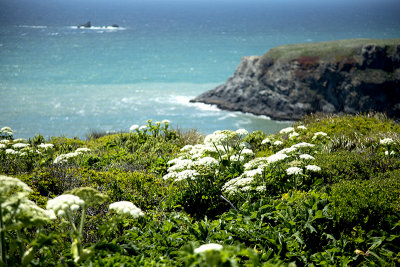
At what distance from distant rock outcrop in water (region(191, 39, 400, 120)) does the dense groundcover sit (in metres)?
35.0

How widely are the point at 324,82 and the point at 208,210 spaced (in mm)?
40789

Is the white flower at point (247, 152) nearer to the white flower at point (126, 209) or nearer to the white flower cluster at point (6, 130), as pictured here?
the white flower at point (126, 209)

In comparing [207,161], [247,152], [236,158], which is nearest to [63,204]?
[207,161]

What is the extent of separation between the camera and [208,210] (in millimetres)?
7176

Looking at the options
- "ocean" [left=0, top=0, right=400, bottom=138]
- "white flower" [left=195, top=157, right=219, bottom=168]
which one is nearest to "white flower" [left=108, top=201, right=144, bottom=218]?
"white flower" [left=195, top=157, right=219, bottom=168]

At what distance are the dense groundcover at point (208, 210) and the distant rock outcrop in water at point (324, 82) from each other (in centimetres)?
3500

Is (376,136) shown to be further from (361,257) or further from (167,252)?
(167,252)

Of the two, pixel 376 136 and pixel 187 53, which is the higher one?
pixel 187 53

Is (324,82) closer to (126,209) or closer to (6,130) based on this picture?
(6,130)

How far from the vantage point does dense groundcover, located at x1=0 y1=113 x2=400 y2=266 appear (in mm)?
4004

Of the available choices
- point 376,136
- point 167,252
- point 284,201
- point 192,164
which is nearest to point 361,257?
point 284,201

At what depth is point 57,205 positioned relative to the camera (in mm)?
3820

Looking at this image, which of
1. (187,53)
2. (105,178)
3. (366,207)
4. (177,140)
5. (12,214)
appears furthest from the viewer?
(187,53)

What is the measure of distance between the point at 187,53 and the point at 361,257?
286 ft
